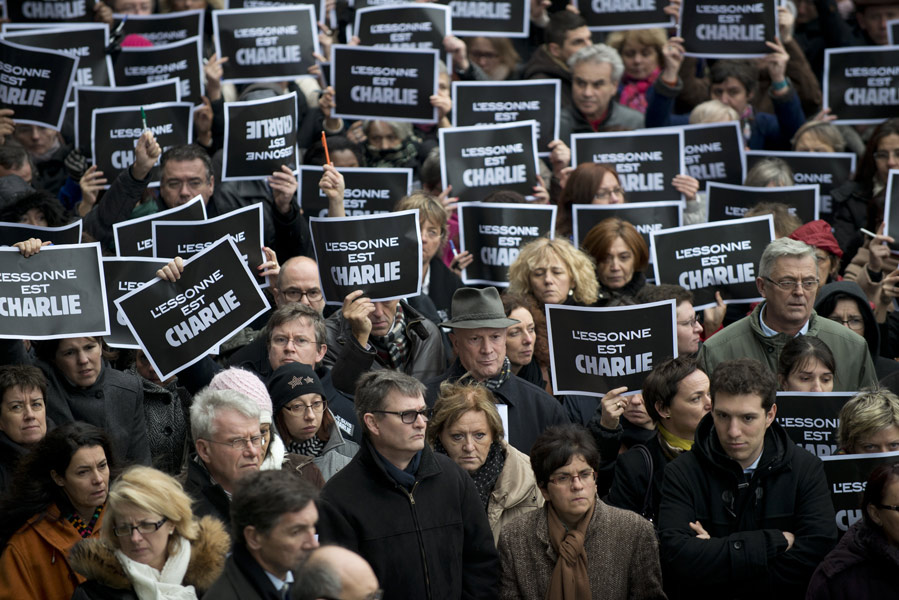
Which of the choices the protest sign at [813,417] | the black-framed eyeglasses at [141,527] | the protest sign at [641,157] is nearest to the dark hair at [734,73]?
the protest sign at [641,157]

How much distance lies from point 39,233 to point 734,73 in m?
6.19

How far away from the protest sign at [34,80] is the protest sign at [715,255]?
15.8 ft

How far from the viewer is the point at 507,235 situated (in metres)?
9.69

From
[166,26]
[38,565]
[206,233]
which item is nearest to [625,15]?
[166,26]

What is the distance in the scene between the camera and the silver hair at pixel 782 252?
786cm

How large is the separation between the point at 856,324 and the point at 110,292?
14.8 feet

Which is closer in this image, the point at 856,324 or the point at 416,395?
the point at 416,395

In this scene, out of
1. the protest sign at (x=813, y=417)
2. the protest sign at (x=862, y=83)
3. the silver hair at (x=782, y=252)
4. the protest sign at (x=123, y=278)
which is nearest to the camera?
the protest sign at (x=813, y=417)

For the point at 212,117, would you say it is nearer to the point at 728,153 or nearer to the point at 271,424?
the point at 728,153

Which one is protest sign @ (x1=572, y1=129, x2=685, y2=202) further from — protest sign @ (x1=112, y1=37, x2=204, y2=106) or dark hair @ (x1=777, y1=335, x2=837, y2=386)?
dark hair @ (x1=777, y1=335, x2=837, y2=386)

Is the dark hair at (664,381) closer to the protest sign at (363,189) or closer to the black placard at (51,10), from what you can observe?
the protest sign at (363,189)

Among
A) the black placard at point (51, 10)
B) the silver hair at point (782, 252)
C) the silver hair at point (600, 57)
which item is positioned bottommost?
the silver hair at point (782, 252)

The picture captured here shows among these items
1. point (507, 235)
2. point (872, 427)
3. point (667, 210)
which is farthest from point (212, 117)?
point (872, 427)

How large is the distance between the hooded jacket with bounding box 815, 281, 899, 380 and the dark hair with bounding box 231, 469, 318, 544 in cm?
434
